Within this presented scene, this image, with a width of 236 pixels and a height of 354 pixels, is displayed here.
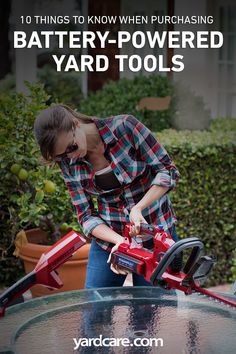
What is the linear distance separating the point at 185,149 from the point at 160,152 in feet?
6.29

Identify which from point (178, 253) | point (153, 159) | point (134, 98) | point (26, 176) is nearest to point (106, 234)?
point (153, 159)

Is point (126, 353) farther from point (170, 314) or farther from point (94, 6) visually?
point (94, 6)

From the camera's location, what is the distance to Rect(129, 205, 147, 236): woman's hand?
6.98 feet

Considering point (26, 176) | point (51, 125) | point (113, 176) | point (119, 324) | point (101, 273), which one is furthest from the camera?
point (26, 176)

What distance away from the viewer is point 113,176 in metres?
2.42

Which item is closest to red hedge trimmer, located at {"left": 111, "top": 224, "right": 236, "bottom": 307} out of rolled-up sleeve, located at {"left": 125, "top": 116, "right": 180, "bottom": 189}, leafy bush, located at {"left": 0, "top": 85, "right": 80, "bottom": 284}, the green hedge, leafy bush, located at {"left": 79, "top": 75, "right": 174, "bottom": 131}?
rolled-up sleeve, located at {"left": 125, "top": 116, "right": 180, "bottom": 189}

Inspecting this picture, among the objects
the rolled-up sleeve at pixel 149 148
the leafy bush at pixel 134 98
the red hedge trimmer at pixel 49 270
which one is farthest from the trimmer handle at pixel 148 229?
the leafy bush at pixel 134 98

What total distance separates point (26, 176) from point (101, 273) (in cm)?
131

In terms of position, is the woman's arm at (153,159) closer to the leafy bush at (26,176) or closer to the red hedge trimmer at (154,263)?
the red hedge trimmer at (154,263)

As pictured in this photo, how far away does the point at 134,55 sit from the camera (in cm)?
318

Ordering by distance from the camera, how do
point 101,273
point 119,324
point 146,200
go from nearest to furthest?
point 119,324 → point 146,200 → point 101,273

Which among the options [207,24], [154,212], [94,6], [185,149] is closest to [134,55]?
[207,24]

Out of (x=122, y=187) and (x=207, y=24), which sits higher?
(x=207, y=24)

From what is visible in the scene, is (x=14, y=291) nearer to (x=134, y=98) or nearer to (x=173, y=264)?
(x=173, y=264)
